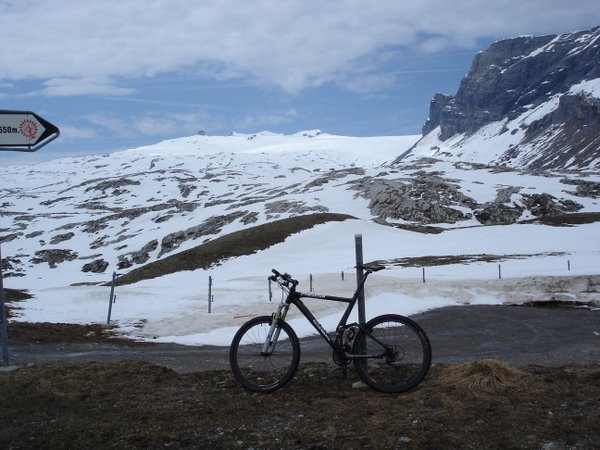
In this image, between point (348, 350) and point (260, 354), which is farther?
point (260, 354)

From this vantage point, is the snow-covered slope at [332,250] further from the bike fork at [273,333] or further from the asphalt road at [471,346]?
the bike fork at [273,333]

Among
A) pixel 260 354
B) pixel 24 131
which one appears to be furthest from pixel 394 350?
pixel 24 131

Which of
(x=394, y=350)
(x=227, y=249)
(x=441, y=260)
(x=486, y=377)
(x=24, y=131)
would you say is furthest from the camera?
(x=227, y=249)

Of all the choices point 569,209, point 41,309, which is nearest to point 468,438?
point 41,309

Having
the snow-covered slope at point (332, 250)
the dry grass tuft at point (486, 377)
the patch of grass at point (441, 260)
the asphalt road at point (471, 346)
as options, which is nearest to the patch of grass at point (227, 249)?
the snow-covered slope at point (332, 250)

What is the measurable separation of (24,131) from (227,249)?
55557 millimetres

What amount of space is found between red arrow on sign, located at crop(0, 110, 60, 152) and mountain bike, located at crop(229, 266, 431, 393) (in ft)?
16.3

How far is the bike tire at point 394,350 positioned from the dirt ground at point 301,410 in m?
0.19

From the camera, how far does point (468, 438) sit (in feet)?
18.0

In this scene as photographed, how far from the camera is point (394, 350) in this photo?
754 centimetres

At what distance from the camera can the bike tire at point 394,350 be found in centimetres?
721

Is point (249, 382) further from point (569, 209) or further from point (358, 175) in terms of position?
point (358, 175)

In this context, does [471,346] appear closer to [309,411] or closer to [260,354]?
[260,354]

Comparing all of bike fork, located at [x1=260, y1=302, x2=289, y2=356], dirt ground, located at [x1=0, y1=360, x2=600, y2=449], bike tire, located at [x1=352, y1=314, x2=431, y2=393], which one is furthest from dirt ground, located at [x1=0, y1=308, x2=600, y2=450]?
bike fork, located at [x1=260, y1=302, x2=289, y2=356]
